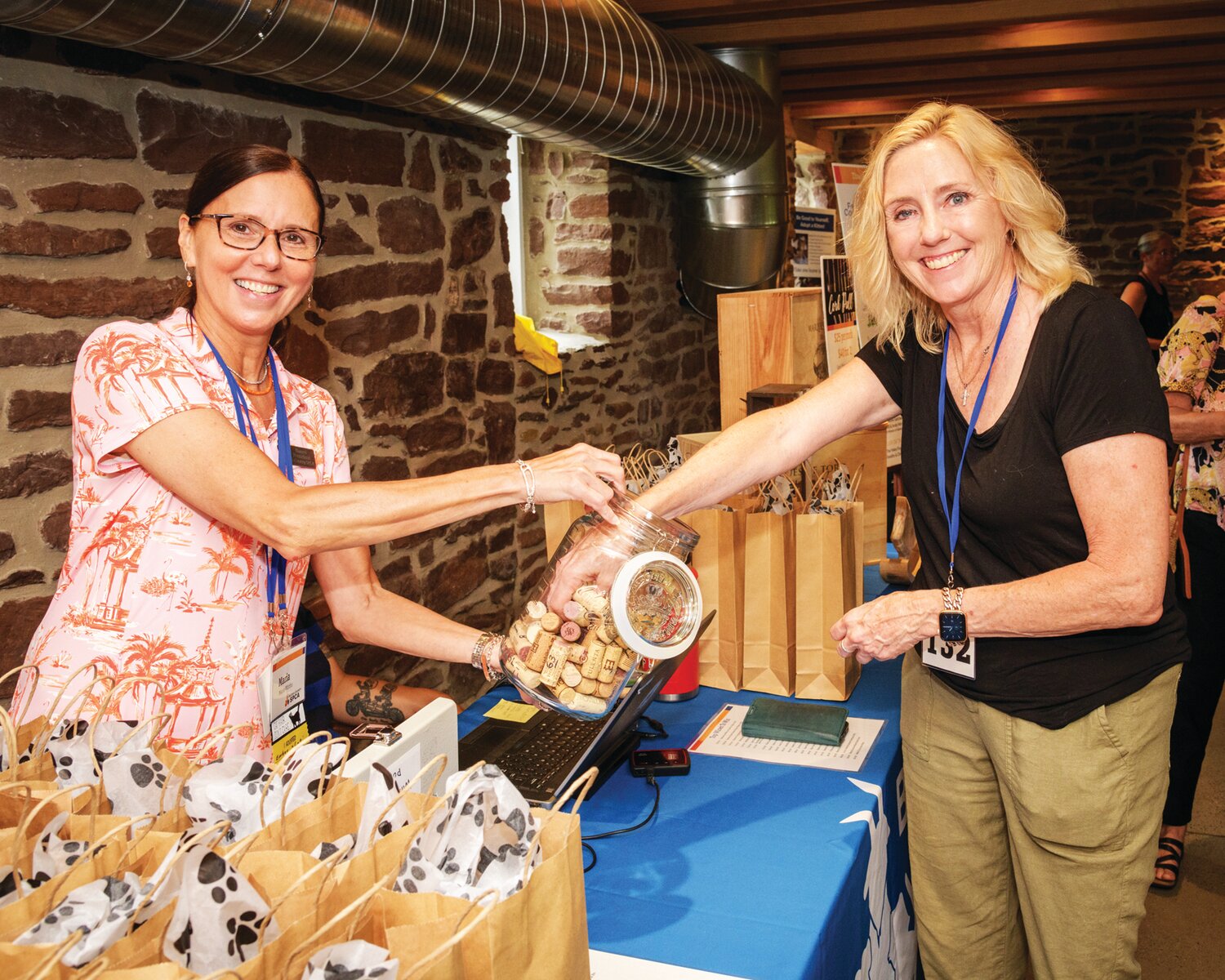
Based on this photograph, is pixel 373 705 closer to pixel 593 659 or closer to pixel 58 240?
pixel 593 659

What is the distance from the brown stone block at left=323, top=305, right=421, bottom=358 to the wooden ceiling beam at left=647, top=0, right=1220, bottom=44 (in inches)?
75.2

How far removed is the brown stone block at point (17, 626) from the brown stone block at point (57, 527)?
101mm

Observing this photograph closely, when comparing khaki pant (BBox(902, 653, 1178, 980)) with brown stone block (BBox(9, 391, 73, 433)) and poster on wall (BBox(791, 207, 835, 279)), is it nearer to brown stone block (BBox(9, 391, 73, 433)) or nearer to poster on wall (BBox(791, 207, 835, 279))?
brown stone block (BBox(9, 391, 73, 433))

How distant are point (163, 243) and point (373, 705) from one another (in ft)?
3.45

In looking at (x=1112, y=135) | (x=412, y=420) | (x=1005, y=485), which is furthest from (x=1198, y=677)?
(x=1112, y=135)

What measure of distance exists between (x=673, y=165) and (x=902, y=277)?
271 centimetres

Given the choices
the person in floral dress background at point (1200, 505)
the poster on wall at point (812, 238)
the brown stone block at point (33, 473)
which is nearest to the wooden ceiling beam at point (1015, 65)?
the poster on wall at point (812, 238)

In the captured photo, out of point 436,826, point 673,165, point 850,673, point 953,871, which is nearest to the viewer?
point 436,826

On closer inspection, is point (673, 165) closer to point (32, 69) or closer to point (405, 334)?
point (405, 334)

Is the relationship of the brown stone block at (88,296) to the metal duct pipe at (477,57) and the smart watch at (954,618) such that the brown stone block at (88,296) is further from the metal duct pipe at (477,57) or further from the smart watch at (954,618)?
the smart watch at (954,618)

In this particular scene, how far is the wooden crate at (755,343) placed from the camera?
3.29m

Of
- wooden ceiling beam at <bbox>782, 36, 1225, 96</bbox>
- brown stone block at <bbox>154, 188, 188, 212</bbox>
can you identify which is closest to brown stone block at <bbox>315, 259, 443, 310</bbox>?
brown stone block at <bbox>154, 188, 188, 212</bbox>

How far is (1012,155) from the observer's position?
166cm

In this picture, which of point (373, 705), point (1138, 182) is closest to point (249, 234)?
point (373, 705)
